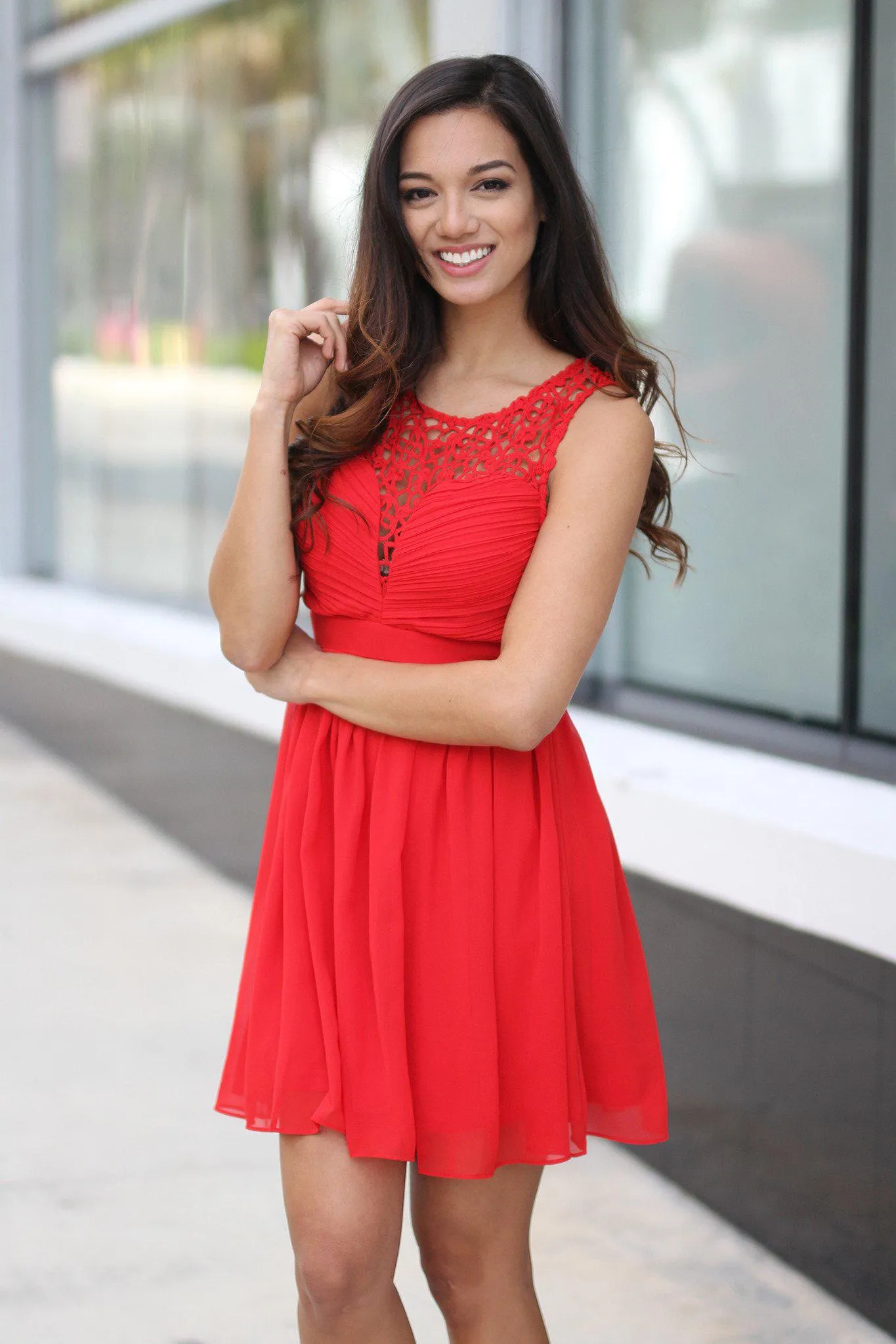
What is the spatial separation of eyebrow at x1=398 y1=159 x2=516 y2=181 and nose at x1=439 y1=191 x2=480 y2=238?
0.09 ft

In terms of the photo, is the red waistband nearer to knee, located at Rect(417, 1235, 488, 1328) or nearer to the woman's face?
the woman's face

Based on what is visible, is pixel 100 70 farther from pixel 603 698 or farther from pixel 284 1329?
pixel 284 1329

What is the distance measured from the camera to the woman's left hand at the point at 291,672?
2008 mm

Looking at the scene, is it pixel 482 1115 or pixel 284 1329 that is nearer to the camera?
pixel 482 1115

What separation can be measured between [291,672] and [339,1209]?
631 mm

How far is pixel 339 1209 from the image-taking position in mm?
1881

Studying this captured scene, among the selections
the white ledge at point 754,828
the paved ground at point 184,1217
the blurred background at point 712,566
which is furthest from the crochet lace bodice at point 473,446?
the paved ground at point 184,1217

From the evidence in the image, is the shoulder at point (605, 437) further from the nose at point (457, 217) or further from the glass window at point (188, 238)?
the glass window at point (188, 238)

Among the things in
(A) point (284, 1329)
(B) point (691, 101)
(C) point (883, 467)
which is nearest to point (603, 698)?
(C) point (883, 467)

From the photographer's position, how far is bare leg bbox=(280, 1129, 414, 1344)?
1.87 meters

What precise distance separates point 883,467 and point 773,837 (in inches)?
40.5

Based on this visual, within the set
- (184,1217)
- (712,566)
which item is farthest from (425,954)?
(712,566)

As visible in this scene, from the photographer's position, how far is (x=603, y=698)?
4512 mm

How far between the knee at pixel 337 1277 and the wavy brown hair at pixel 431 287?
845 mm
